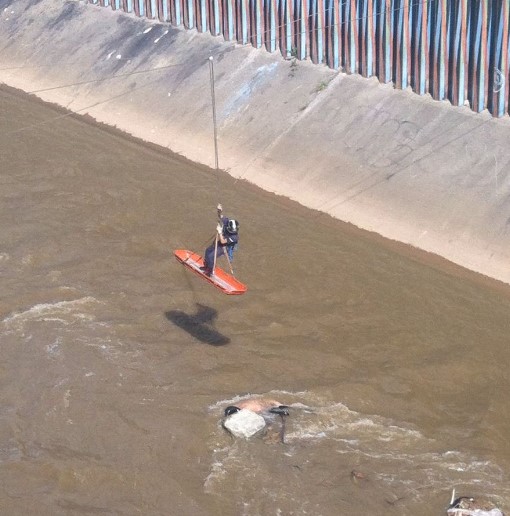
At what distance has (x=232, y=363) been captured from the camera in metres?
15.7

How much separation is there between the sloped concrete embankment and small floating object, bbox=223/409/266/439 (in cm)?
749

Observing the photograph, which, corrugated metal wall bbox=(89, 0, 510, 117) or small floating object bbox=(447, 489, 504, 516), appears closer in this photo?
small floating object bbox=(447, 489, 504, 516)

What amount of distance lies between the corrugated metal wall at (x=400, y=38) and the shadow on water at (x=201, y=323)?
888 centimetres

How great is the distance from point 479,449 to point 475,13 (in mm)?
11703

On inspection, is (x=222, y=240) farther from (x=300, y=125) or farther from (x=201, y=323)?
(x=300, y=125)

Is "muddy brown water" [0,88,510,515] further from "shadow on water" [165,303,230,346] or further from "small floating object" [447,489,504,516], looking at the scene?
"small floating object" [447,489,504,516]

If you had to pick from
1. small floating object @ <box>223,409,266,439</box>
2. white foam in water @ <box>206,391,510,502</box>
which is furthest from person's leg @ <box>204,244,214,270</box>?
small floating object @ <box>223,409,266,439</box>

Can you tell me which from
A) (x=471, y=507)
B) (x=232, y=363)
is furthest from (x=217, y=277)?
(x=471, y=507)

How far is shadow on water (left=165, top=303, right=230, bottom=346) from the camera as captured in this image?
16.5 metres

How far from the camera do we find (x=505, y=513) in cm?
1235

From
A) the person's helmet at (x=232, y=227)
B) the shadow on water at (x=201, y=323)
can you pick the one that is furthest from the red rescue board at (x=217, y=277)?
the shadow on water at (x=201, y=323)

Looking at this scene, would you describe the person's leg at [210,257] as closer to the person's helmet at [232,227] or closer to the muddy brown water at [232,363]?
the person's helmet at [232,227]

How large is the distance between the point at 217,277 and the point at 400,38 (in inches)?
417

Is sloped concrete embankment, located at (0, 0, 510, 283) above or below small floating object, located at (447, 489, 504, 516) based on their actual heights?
below
